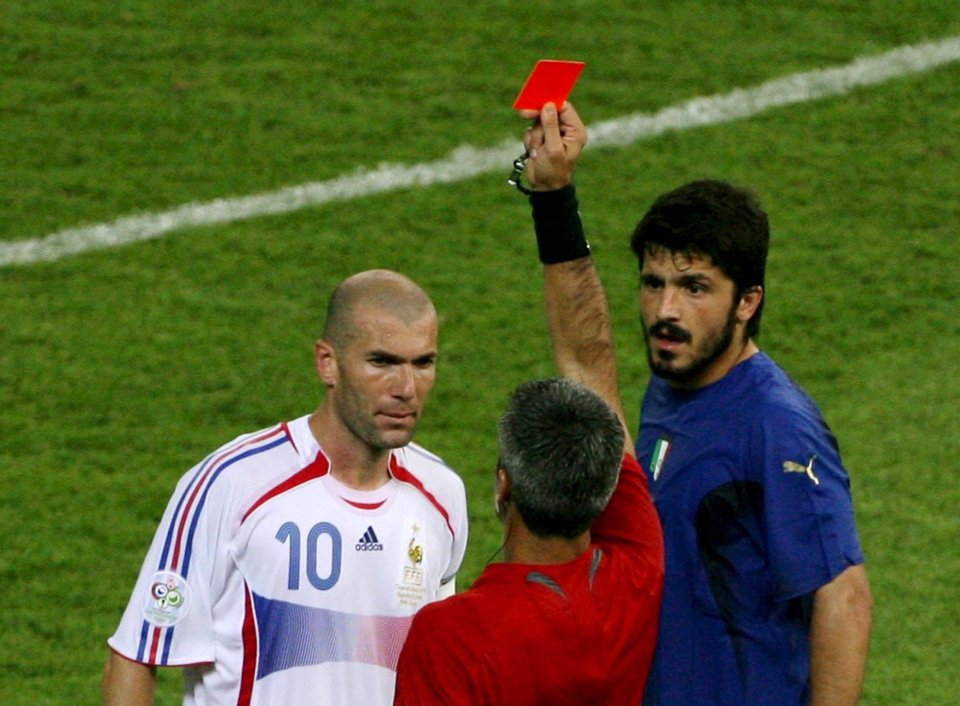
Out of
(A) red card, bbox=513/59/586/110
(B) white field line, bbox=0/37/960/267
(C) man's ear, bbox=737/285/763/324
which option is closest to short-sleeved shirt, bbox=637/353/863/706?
(C) man's ear, bbox=737/285/763/324

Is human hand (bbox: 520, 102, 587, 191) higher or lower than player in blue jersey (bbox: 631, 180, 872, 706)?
higher

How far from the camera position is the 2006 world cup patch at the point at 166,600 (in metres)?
3.61

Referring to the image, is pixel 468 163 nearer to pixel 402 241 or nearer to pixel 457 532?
pixel 402 241

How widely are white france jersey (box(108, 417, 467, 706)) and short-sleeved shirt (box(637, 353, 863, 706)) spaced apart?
1.89 feet

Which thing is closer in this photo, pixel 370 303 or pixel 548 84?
pixel 548 84

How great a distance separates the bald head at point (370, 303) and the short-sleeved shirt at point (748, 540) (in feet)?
2.07

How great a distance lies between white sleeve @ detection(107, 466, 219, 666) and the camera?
3.61 m

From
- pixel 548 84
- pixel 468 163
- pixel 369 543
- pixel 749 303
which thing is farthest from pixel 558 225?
pixel 468 163

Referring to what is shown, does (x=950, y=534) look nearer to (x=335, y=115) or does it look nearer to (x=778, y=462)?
(x=778, y=462)

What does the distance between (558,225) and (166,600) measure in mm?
1112

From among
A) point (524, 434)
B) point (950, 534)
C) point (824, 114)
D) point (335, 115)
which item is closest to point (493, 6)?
point (335, 115)

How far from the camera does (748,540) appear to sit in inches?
143

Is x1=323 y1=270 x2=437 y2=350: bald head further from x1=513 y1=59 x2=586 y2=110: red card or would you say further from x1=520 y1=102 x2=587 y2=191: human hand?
x1=513 y1=59 x2=586 y2=110: red card

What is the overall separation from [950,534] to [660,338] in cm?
319
